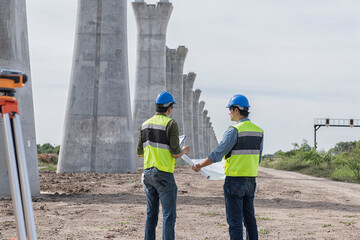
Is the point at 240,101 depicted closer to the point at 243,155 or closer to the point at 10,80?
the point at 243,155

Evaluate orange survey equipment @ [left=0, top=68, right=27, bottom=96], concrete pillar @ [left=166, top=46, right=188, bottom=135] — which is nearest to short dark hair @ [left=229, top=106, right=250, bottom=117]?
orange survey equipment @ [left=0, top=68, right=27, bottom=96]

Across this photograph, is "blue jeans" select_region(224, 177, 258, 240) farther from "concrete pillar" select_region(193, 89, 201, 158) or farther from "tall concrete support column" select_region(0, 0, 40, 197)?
"concrete pillar" select_region(193, 89, 201, 158)

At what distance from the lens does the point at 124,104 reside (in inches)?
979

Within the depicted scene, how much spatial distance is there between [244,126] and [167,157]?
0.99 meters

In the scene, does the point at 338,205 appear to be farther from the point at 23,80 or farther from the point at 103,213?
the point at 23,80

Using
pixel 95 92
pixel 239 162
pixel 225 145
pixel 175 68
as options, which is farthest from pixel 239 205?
pixel 175 68

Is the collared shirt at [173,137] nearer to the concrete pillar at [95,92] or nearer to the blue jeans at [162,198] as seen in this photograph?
the blue jeans at [162,198]

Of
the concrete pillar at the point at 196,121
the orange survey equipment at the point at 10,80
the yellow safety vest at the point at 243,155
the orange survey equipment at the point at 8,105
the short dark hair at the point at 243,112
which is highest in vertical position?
the concrete pillar at the point at 196,121

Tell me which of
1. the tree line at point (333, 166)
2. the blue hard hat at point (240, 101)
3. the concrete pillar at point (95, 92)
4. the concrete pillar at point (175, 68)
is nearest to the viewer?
the blue hard hat at point (240, 101)

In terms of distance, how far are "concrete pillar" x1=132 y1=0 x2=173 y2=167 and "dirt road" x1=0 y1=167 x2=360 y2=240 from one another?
2046cm

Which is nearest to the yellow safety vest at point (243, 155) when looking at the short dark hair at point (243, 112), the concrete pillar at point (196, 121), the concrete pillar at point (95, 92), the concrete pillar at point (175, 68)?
the short dark hair at point (243, 112)

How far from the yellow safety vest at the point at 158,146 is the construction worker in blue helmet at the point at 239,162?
397mm

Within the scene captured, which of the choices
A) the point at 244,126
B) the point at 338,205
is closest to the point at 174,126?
the point at 244,126

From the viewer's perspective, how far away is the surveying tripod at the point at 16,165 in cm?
251
